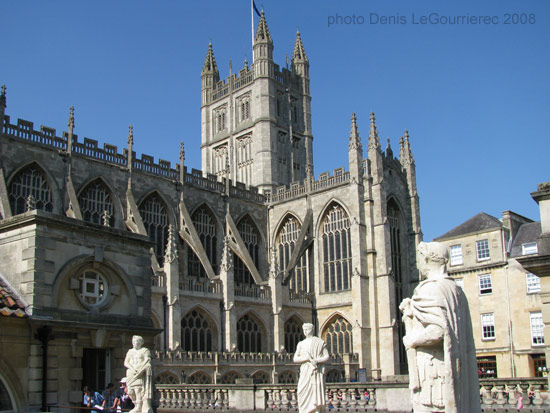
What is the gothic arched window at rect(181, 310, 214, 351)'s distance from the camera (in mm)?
31203

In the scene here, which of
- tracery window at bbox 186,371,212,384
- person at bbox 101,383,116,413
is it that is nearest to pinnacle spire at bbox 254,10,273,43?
tracery window at bbox 186,371,212,384

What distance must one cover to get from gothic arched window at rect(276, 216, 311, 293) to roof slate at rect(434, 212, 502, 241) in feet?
28.3

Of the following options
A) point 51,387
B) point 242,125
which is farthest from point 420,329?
point 242,125

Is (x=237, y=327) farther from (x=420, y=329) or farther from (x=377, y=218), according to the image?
(x=420, y=329)

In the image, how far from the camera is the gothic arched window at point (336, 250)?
3825 cm

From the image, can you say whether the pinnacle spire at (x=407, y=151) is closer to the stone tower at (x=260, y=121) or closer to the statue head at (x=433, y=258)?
the stone tower at (x=260, y=121)

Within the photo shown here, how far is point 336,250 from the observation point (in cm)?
3909

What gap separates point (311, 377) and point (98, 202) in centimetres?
2623

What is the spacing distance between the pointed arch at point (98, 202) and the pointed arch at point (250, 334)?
8.77m

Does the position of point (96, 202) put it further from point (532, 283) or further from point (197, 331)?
point (532, 283)

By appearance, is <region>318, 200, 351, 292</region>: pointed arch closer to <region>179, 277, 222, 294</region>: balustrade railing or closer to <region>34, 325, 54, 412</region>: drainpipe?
<region>179, 277, 222, 294</region>: balustrade railing

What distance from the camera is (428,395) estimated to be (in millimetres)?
4926

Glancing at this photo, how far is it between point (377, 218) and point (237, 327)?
34.7 ft

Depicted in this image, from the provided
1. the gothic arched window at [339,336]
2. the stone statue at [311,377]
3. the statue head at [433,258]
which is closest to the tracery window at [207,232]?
the gothic arched window at [339,336]
